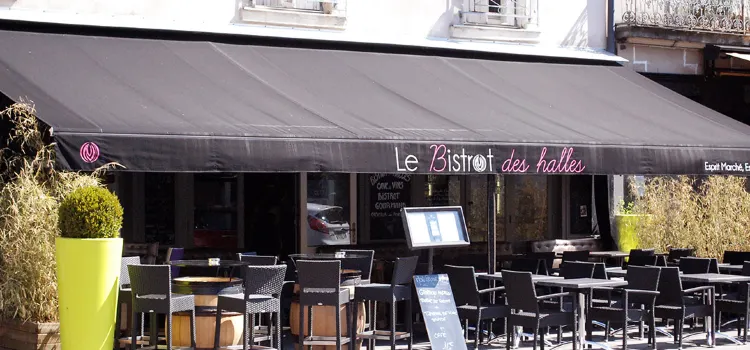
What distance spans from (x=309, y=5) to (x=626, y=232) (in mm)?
6305

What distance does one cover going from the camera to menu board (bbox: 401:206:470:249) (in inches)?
432

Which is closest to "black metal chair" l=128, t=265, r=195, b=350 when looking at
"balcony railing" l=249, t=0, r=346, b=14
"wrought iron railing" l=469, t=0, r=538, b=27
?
"balcony railing" l=249, t=0, r=346, b=14

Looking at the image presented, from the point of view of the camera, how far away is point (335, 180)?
17.1 metres

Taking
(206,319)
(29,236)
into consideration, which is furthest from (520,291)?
(29,236)

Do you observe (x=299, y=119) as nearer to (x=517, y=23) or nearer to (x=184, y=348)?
(x=184, y=348)

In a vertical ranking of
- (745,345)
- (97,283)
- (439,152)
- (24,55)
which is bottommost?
(745,345)

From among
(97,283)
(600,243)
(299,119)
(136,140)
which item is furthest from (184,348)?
(600,243)

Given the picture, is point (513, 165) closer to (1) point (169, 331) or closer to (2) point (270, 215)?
(1) point (169, 331)

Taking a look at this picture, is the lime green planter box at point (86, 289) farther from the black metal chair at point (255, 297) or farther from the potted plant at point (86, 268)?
the black metal chair at point (255, 297)

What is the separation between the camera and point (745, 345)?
13.5 meters

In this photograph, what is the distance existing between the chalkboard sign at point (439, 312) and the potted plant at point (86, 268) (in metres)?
2.70

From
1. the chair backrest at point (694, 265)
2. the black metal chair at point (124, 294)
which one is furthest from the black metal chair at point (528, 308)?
the black metal chair at point (124, 294)

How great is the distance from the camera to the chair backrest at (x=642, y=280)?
41.6 ft

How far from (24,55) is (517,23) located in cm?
743
